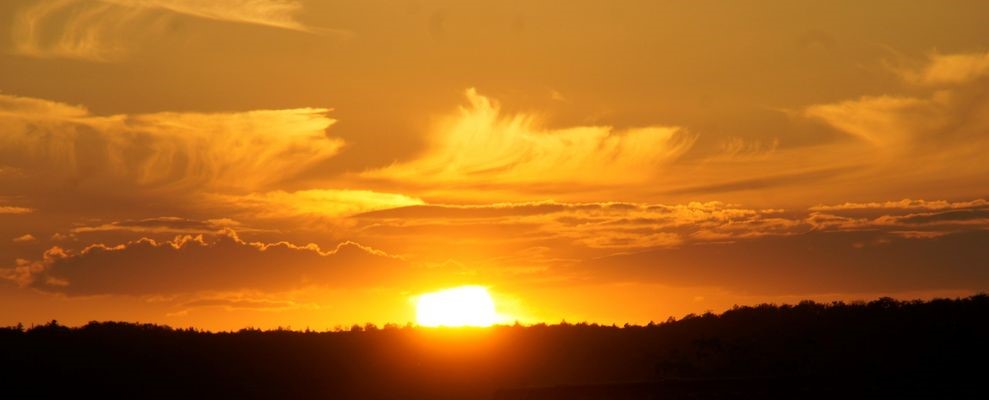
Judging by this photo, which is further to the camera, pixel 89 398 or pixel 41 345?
pixel 41 345

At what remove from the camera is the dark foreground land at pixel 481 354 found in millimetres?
40656

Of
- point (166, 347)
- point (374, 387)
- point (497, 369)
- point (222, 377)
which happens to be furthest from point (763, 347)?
point (166, 347)

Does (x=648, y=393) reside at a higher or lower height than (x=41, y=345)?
lower

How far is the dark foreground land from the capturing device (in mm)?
40656

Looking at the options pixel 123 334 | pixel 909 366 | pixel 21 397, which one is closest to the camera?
pixel 909 366

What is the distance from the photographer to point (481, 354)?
4703 cm

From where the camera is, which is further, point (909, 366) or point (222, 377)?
point (222, 377)

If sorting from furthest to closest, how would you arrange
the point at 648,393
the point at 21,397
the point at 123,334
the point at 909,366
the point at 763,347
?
the point at 123,334 < the point at 763,347 < the point at 21,397 < the point at 909,366 < the point at 648,393

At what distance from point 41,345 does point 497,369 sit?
16.9 meters

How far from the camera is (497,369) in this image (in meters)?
44.9

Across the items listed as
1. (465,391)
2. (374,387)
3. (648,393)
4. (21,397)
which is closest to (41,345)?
(21,397)

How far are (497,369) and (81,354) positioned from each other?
49.8 feet

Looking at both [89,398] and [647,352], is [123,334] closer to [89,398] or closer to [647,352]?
[89,398]

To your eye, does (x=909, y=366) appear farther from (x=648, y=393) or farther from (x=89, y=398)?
(x=89, y=398)
